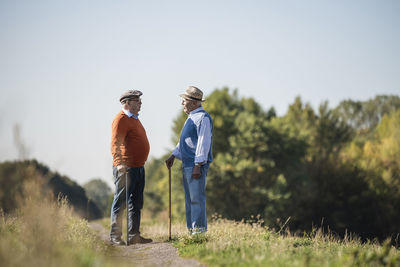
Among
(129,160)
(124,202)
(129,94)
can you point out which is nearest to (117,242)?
(124,202)

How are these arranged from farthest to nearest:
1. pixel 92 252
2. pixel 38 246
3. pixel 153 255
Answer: pixel 153 255 → pixel 92 252 → pixel 38 246

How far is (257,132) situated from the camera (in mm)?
27781

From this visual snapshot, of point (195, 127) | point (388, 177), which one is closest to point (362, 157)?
point (388, 177)

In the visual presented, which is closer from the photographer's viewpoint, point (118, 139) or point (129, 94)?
point (118, 139)

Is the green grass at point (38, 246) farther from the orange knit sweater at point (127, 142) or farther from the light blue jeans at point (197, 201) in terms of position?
the light blue jeans at point (197, 201)

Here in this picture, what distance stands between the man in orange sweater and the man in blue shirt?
801 millimetres

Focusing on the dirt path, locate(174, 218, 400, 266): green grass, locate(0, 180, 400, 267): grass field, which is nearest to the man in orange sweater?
the dirt path

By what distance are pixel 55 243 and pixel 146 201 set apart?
42672mm

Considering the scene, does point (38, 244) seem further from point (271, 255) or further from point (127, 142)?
point (127, 142)

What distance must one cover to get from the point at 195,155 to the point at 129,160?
46.0 inches

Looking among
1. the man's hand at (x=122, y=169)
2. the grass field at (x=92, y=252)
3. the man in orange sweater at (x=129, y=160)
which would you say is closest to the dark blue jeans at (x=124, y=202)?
the man in orange sweater at (x=129, y=160)

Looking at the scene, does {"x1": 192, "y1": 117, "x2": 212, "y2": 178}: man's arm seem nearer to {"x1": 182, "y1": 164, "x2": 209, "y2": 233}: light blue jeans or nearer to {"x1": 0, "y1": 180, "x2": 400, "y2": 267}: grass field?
{"x1": 182, "y1": 164, "x2": 209, "y2": 233}: light blue jeans

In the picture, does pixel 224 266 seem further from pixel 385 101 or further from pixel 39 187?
pixel 385 101

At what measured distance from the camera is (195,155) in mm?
6266
